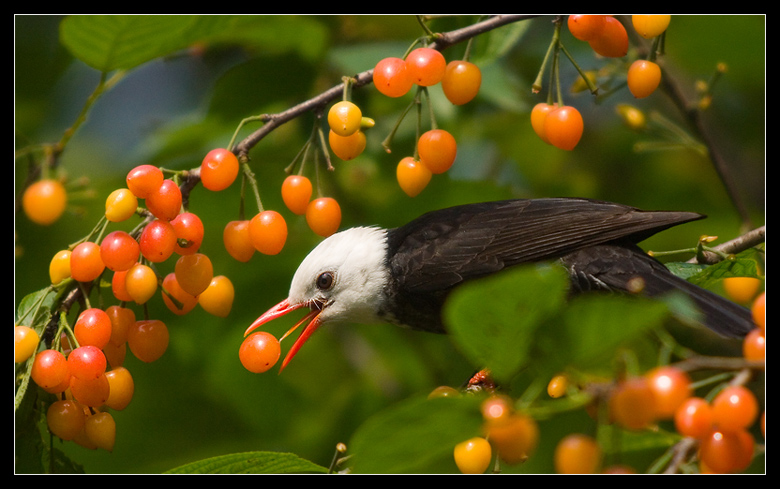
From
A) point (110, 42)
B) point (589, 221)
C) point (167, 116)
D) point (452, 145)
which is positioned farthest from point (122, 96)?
point (589, 221)

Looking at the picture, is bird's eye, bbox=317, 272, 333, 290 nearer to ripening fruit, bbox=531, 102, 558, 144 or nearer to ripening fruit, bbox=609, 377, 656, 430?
ripening fruit, bbox=531, 102, 558, 144

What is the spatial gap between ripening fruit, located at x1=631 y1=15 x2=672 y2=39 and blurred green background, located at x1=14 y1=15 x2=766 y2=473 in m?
0.69

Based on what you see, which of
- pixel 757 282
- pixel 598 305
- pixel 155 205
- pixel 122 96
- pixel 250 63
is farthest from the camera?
pixel 122 96

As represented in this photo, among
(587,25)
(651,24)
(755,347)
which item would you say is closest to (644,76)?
(651,24)

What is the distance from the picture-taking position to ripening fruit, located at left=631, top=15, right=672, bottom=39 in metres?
2.10

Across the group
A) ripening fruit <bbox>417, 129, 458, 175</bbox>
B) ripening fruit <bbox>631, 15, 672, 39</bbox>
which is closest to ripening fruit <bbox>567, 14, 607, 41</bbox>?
ripening fruit <bbox>631, 15, 672, 39</bbox>

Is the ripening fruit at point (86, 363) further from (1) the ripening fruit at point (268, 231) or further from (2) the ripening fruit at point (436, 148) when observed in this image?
(2) the ripening fruit at point (436, 148)

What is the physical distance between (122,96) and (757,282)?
3116 millimetres

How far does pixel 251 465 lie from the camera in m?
1.87

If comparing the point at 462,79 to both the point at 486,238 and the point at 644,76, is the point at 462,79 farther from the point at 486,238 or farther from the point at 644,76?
the point at 486,238

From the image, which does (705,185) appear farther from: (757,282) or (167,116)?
(167,116)

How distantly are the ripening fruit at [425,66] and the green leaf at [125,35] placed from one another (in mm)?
803

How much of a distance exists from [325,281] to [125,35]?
1.12 m

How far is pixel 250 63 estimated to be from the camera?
10.6ft
